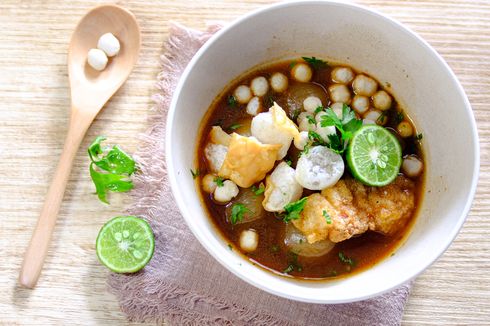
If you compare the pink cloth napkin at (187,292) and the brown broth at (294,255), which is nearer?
the brown broth at (294,255)

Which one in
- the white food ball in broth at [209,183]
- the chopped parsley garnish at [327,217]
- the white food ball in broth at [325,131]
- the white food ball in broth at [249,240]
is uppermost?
the white food ball in broth at [325,131]

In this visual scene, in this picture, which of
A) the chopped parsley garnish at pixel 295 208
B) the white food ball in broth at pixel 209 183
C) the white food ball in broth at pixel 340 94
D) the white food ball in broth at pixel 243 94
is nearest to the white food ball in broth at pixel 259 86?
the white food ball in broth at pixel 243 94

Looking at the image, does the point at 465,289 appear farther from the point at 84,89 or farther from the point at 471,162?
Answer: the point at 84,89

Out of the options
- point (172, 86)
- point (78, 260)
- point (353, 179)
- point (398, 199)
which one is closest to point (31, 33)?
point (172, 86)

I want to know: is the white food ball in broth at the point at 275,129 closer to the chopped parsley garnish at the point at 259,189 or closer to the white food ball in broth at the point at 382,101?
the chopped parsley garnish at the point at 259,189

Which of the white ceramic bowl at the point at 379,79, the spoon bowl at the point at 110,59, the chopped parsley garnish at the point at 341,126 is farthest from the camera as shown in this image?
the spoon bowl at the point at 110,59

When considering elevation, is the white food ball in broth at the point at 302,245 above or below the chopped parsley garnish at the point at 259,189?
below
